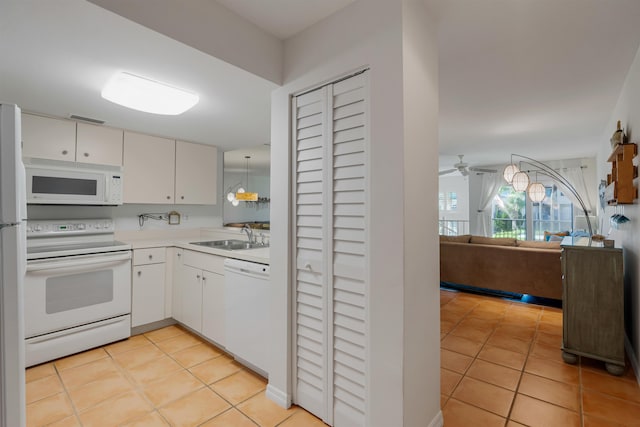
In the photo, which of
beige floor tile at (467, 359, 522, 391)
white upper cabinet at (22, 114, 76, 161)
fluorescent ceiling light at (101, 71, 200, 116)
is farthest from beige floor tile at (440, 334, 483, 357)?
white upper cabinet at (22, 114, 76, 161)

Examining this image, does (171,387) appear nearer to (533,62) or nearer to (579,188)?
(533,62)

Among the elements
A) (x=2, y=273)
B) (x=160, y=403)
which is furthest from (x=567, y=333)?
(x=2, y=273)

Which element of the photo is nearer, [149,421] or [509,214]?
[149,421]

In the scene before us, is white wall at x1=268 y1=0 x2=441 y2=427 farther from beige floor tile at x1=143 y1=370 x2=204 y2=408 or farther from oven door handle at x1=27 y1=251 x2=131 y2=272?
oven door handle at x1=27 y1=251 x2=131 y2=272

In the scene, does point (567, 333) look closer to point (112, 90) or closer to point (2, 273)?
point (2, 273)

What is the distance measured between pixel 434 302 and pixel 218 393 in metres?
1.51

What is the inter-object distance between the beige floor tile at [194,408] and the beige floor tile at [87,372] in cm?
75

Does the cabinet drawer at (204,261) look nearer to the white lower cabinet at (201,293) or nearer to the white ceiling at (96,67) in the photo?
the white lower cabinet at (201,293)

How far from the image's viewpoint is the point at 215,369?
7.59 ft

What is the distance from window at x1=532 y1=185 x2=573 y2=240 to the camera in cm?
659

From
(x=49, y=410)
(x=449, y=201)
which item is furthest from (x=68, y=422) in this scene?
(x=449, y=201)

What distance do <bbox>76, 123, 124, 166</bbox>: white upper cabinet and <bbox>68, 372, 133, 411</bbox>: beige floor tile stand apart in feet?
6.41

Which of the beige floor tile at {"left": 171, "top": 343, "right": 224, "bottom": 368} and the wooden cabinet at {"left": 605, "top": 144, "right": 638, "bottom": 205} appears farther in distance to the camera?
the beige floor tile at {"left": 171, "top": 343, "right": 224, "bottom": 368}

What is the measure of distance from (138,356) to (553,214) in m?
7.99
